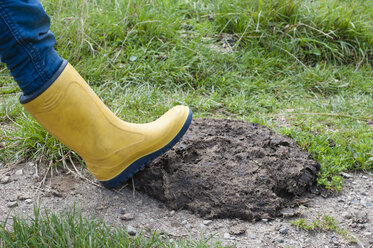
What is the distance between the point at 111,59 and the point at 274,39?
147 cm

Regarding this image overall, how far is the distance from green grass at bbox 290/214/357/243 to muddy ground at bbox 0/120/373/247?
2cm

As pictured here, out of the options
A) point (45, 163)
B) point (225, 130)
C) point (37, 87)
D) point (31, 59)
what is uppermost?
point (31, 59)

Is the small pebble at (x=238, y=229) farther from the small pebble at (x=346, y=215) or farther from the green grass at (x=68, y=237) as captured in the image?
the small pebble at (x=346, y=215)

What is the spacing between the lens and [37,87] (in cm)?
188

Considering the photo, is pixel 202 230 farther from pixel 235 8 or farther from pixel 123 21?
pixel 235 8

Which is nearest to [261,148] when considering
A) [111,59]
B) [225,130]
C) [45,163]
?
[225,130]

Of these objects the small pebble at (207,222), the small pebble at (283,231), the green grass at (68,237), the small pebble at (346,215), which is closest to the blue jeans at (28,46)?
the green grass at (68,237)

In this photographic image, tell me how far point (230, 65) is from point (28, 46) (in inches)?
91.3

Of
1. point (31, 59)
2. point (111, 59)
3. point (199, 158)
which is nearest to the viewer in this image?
point (31, 59)

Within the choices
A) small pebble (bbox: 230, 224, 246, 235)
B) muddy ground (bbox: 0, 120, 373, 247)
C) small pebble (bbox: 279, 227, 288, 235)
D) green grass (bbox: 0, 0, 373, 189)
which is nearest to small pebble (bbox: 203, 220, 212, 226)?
muddy ground (bbox: 0, 120, 373, 247)

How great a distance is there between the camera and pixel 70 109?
2.01 metres

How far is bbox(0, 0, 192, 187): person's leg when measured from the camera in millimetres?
1716

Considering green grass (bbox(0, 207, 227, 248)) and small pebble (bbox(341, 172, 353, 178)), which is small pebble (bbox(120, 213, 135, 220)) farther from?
small pebble (bbox(341, 172, 353, 178))

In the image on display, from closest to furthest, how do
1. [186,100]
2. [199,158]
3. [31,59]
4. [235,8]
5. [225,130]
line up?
[31,59] → [199,158] → [225,130] → [186,100] → [235,8]
